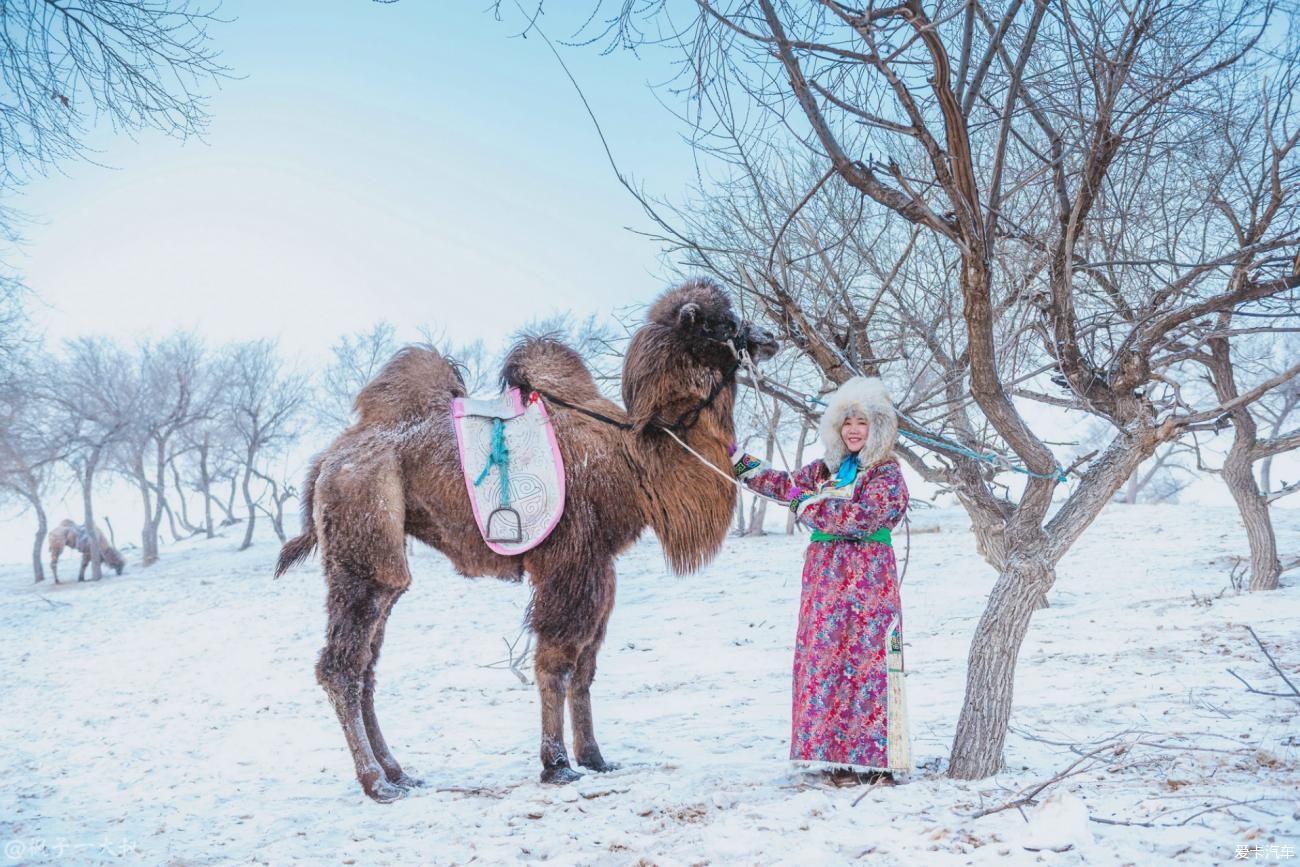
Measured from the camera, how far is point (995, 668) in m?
3.87

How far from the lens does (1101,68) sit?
12.1ft

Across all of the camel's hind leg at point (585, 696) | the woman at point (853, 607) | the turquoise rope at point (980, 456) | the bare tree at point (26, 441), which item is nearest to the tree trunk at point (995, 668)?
the woman at point (853, 607)

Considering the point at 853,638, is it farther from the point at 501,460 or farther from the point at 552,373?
the point at 552,373

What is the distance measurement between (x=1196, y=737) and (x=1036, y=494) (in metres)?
1.37

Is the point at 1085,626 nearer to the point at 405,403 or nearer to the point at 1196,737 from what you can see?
the point at 1196,737

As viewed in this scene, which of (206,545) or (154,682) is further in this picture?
(206,545)


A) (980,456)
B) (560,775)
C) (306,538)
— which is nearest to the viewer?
(980,456)

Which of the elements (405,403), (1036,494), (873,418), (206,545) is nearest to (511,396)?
(405,403)

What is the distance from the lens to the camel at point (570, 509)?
15.5 ft

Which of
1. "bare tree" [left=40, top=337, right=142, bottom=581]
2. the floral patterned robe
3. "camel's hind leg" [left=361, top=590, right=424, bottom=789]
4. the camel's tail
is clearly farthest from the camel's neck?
"bare tree" [left=40, top=337, right=142, bottom=581]

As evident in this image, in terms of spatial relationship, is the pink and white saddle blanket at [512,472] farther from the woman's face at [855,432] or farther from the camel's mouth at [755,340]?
the woman's face at [855,432]

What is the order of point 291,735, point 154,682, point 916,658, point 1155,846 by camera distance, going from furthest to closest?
point 154,682 < point 916,658 < point 291,735 < point 1155,846

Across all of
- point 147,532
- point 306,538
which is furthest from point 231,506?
point 306,538

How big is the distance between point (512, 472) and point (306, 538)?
1.56 m
